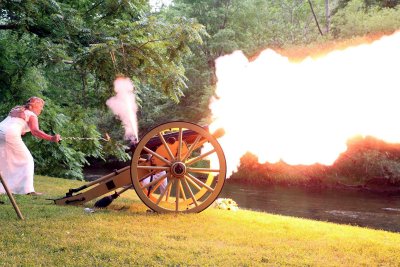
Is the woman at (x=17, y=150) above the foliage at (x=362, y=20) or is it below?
below

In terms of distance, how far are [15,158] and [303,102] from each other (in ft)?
20.4

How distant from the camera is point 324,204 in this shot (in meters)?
19.5

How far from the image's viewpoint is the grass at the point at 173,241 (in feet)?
16.6

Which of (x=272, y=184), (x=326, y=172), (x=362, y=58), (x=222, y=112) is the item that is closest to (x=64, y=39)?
(x=222, y=112)

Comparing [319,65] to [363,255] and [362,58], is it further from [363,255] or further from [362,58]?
[363,255]

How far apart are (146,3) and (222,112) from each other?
674cm

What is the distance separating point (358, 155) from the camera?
27156 millimetres

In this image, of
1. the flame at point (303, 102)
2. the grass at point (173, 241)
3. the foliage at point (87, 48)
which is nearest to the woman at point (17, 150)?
the grass at point (173, 241)

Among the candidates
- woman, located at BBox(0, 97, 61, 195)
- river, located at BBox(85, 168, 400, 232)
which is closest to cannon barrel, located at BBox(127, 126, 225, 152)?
woman, located at BBox(0, 97, 61, 195)

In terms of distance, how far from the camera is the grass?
5066 mm

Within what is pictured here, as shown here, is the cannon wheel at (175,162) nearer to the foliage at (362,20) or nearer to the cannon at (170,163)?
the cannon at (170,163)

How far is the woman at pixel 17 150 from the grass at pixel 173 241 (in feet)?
4.58

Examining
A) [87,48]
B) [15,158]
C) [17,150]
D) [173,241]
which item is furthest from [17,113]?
[173,241]

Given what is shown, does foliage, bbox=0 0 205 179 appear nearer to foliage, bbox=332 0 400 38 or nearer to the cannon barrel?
the cannon barrel
